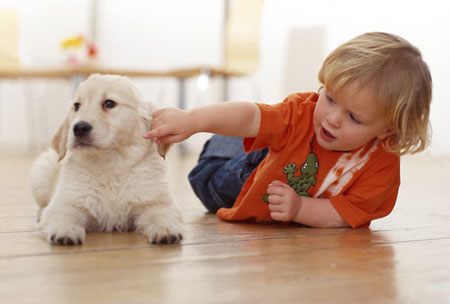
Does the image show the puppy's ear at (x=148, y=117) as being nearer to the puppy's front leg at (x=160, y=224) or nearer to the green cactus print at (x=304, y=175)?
the puppy's front leg at (x=160, y=224)

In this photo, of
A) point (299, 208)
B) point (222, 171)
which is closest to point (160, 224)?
point (299, 208)

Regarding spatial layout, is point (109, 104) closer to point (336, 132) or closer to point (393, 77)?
point (336, 132)

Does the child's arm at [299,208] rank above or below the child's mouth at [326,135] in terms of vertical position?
below

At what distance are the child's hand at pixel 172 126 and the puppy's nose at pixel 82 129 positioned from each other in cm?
15

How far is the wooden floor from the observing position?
3.04ft

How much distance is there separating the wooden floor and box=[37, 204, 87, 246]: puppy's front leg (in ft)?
0.11

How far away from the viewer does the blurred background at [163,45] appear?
5477 mm

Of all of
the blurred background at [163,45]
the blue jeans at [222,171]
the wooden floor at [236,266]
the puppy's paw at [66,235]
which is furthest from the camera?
the blurred background at [163,45]

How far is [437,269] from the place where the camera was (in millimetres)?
1141

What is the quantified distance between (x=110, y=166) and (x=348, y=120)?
0.67 metres

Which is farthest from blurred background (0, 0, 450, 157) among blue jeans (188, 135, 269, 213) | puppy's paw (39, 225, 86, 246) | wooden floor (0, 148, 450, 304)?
puppy's paw (39, 225, 86, 246)

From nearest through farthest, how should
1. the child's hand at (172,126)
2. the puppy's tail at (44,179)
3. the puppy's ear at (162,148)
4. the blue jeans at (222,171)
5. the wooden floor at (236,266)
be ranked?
1. the wooden floor at (236,266)
2. the child's hand at (172,126)
3. the puppy's ear at (162,148)
4. the puppy's tail at (44,179)
5. the blue jeans at (222,171)

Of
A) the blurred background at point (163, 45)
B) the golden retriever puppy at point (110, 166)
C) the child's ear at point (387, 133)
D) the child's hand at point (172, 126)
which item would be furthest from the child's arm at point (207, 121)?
the blurred background at point (163, 45)

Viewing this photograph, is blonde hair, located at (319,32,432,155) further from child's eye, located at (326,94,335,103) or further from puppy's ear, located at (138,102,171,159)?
puppy's ear, located at (138,102,171,159)
